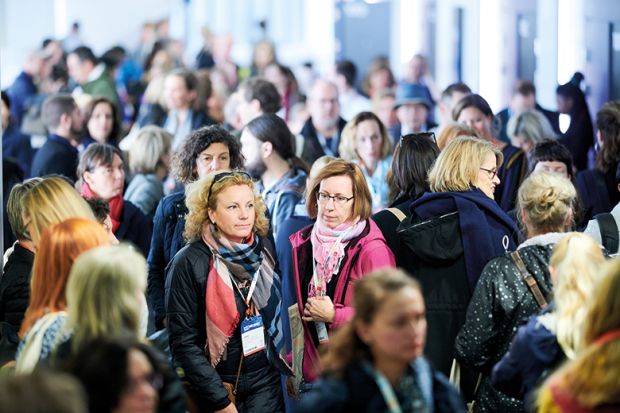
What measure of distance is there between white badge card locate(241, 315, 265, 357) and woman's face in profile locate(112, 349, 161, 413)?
1730 mm

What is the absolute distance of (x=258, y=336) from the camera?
17.7 ft

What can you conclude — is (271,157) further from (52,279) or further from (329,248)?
(52,279)

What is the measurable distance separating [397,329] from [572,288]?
39.8 inches

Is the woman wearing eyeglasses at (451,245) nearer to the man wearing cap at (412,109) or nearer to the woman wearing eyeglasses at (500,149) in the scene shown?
the woman wearing eyeglasses at (500,149)

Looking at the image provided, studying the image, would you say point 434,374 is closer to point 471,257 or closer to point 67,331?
point 67,331

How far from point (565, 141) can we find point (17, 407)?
845cm

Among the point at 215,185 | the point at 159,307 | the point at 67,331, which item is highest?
the point at 215,185

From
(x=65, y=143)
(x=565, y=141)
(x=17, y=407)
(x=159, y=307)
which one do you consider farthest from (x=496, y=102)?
(x=17, y=407)

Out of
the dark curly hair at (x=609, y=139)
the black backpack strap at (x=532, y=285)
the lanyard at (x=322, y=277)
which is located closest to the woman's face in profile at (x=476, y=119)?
the dark curly hair at (x=609, y=139)

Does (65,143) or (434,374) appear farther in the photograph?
(65,143)

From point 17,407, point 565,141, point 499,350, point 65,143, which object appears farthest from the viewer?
point 565,141

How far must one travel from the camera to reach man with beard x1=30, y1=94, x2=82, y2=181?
909 centimetres

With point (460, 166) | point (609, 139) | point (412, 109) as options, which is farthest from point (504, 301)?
point (412, 109)

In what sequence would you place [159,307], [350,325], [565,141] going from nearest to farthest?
[350,325]
[159,307]
[565,141]
